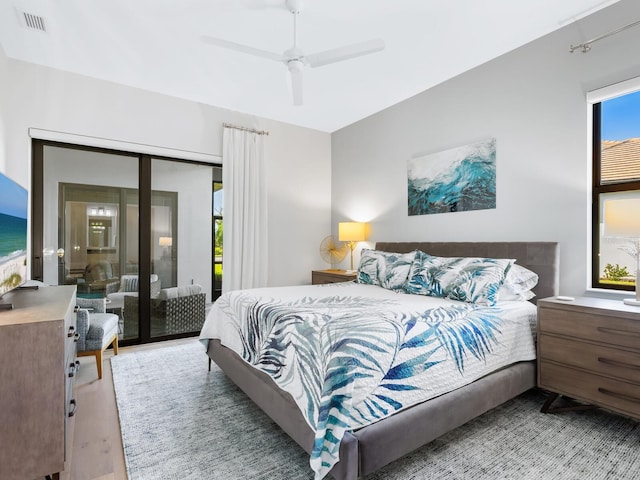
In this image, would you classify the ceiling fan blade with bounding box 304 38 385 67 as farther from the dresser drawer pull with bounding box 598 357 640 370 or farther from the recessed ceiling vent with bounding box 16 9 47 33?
the dresser drawer pull with bounding box 598 357 640 370

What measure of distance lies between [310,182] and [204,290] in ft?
6.82

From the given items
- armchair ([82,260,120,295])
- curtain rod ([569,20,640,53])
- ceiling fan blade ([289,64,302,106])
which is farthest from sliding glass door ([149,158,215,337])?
curtain rod ([569,20,640,53])

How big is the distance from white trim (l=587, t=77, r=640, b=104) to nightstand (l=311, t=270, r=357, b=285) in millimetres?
2668

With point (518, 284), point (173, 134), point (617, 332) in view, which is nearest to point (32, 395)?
point (617, 332)

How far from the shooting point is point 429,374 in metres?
1.71

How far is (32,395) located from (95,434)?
828mm

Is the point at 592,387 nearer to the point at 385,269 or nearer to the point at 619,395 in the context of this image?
the point at 619,395

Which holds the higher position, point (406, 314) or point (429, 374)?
point (406, 314)

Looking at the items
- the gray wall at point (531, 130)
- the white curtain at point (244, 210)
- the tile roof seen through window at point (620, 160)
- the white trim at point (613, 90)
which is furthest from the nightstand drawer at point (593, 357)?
the white curtain at point (244, 210)

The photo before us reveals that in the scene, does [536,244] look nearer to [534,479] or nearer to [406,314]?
[406,314]

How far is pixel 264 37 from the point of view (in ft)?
9.03

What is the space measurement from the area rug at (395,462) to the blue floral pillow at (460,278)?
0.78m

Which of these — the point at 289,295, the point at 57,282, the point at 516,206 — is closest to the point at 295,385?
the point at 289,295

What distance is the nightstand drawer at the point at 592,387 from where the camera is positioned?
188cm
